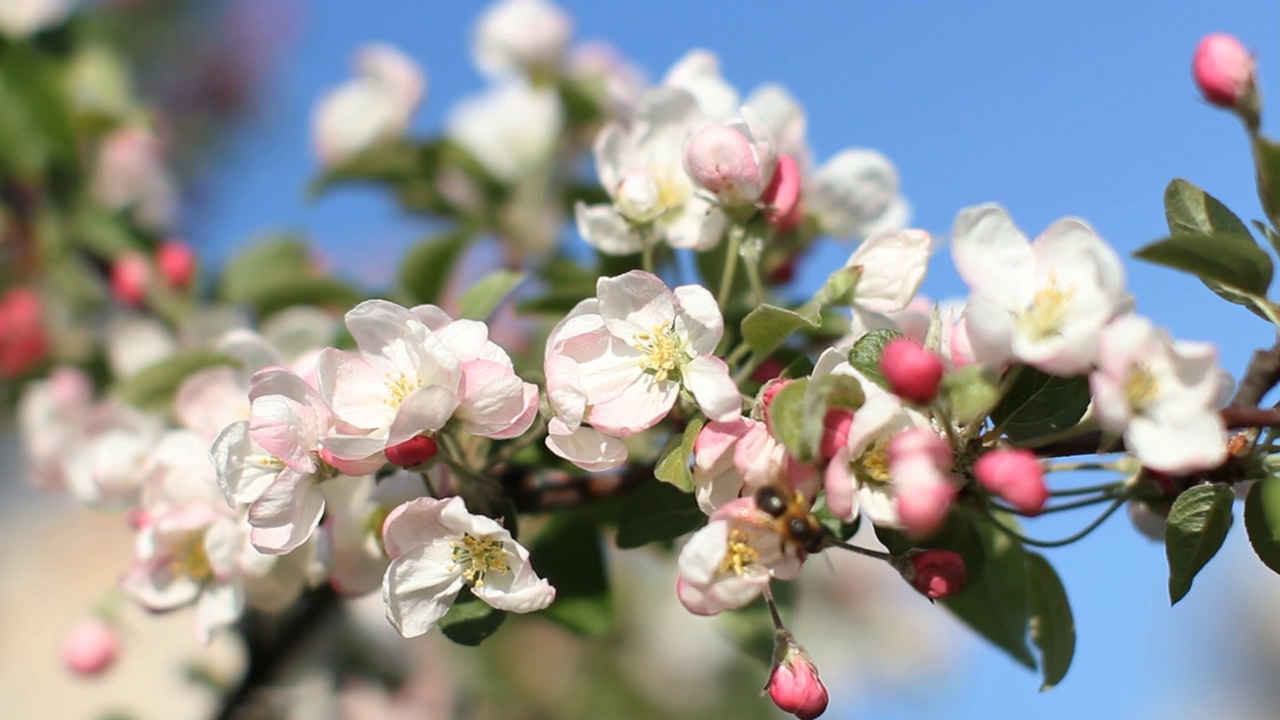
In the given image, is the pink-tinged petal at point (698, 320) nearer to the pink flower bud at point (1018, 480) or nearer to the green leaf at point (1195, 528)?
the pink flower bud at point (1018, 480)

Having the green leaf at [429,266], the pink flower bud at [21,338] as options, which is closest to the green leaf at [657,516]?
the green leaf at [429,266]

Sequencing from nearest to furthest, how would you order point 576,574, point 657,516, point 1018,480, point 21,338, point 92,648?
1. point 1018,480
2. point 657,516
3. point 576,574
4. point 92,648
5. point 21,338

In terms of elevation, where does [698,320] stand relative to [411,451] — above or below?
above

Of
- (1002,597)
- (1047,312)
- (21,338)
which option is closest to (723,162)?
(1047,312)

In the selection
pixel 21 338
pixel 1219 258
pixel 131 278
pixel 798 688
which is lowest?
pixel 21 338

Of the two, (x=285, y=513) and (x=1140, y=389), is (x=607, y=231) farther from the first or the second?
(x=1140, y=389)

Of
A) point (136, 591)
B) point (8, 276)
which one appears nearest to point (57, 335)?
point (8, 276)

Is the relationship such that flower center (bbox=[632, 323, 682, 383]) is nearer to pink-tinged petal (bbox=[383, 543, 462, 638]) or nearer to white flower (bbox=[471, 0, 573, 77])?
pink-tinged petal (bbox=[383, 543, 462, 638])
